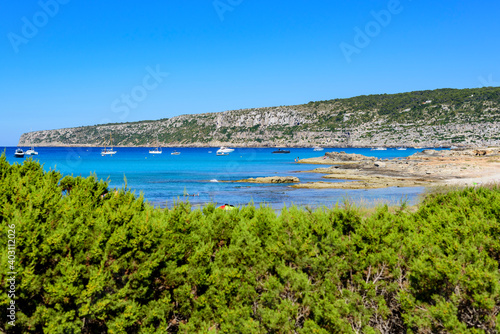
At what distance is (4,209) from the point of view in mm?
5172

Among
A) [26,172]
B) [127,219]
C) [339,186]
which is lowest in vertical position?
[339,186]

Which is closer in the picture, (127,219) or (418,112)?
(127,219)

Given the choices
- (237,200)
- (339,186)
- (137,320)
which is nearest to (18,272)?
(137,320)

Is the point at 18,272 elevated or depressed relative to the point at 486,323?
elevated

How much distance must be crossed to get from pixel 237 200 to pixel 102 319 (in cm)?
3339

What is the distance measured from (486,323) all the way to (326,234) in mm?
2377

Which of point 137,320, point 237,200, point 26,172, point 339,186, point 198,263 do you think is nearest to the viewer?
point 137,320

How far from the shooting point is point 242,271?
5.82 m

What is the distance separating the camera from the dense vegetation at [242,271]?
4668 mm

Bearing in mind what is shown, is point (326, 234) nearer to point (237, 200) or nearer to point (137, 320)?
point (137, 320)

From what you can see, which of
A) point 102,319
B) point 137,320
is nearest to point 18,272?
point 102,319

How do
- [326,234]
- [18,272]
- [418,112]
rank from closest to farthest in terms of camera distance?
[18,272]
[326,234]
[418,112]

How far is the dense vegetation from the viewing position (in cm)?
467

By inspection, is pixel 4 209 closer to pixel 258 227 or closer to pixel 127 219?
pixel 127 219
